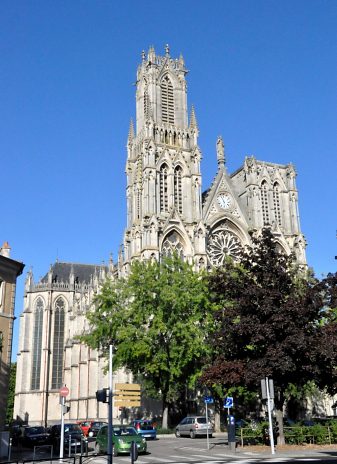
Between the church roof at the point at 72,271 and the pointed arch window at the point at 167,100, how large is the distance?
27057mm

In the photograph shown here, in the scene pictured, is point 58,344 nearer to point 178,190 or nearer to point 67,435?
point 178,190

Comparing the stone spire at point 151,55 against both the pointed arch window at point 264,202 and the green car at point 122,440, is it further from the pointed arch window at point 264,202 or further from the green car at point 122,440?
the green car at point 122,440

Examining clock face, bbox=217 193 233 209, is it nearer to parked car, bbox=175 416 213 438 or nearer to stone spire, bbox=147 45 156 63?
stone spire, bbox=147 45 156 63

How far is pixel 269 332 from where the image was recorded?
2517cm

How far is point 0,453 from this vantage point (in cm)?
2294

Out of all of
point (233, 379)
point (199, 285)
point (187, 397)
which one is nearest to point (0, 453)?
point (233, 379)

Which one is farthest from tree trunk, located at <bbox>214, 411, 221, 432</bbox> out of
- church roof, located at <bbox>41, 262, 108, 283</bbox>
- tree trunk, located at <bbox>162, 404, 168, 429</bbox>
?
church roof, located at <bbox>41, 262, 108, 283</bbox>

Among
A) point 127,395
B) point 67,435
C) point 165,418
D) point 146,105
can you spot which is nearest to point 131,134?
point 146,105

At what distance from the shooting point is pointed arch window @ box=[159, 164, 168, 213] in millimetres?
54688

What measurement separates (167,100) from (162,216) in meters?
15.4

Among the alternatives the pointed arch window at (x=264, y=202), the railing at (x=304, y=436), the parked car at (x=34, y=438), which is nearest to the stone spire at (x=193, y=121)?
the pointed arch window at (x=264, y=202)

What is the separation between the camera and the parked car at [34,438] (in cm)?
3133

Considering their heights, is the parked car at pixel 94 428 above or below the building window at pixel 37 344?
below

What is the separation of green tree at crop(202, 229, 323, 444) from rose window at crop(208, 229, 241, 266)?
2701 cm
